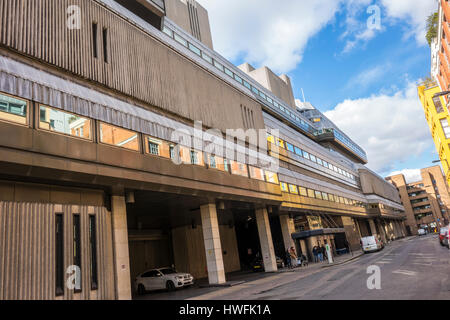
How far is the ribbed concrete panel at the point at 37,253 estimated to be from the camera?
37.5 ft

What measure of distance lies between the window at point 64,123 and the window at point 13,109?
2.10 feet

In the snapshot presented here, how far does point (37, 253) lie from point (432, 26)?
37.7 meters

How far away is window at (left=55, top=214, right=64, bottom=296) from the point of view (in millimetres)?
12805

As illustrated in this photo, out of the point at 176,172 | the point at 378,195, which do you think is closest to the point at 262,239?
the point at 176,172

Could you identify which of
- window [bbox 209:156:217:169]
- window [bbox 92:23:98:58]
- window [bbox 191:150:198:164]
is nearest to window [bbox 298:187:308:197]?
window [bbox 209:156:217:169]

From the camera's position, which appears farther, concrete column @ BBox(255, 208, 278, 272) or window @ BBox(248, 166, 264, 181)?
concrete column @ BBox(255, 208, 278, 272)

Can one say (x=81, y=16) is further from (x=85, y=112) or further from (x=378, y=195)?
(x=378, y=195)

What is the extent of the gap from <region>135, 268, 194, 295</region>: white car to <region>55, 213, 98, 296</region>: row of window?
787cm

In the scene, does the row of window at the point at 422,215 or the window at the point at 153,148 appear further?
the row of window at the point at 422,215

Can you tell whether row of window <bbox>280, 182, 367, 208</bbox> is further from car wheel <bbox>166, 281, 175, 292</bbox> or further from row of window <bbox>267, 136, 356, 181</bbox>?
car wheel <bbox>166, 281, 175, 292</bbox>

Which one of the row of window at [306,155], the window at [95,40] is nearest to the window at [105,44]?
the window at [95,40]

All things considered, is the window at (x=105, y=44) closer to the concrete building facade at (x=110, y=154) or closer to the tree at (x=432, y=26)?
the concrete building facade at (x=110, y=154)

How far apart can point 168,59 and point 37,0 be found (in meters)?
8.56
